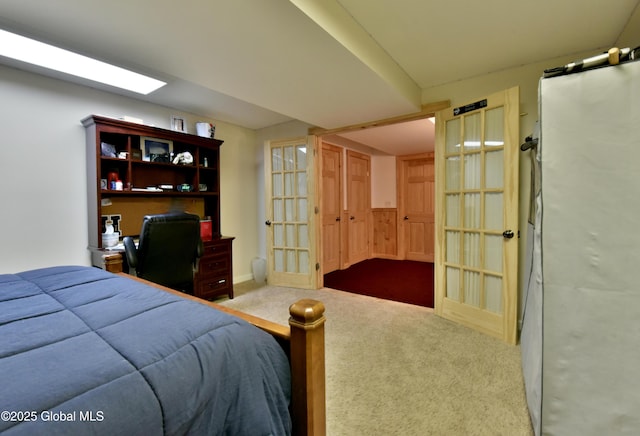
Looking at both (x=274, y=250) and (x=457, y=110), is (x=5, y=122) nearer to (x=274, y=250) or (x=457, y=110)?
(x=274, y=250)

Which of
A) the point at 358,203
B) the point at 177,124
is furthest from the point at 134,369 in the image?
the point at 358,203

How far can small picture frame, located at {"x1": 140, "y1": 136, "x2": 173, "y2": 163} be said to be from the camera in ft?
10.4

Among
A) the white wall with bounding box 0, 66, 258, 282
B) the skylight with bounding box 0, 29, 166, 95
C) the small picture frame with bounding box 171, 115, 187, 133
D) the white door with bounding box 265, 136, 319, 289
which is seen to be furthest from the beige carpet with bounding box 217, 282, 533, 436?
the skylight with bounding box 0, 29, 166, 95

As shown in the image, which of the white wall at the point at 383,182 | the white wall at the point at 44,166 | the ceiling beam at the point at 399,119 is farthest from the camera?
the white wall at the point at 383,182

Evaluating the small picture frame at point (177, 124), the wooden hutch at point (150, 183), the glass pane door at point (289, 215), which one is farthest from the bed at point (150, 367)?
the glass pane door at point (289, 215)

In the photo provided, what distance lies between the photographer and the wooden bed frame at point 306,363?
97cm

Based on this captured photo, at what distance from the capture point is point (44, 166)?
2645 mm

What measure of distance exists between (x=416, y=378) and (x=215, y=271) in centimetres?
249

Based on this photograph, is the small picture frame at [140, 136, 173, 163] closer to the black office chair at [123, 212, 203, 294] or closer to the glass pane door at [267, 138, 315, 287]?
the black office chair at [123, 212, 203, 294]

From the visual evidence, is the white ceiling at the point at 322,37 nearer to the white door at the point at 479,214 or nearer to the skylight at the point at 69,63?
the skylight at the point at 69,63

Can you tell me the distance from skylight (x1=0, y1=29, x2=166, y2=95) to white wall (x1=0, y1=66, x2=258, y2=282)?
391mm

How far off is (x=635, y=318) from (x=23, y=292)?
8.80 feet

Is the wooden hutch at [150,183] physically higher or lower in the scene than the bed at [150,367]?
higher

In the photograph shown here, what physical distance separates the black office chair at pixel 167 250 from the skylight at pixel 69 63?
48.9 inches
